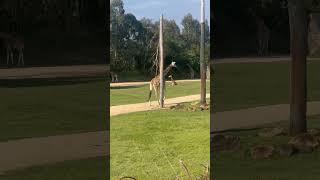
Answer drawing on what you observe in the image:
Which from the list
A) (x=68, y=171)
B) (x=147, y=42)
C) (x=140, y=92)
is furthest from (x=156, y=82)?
(x=68, y=171)

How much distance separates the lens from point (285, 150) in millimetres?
4195

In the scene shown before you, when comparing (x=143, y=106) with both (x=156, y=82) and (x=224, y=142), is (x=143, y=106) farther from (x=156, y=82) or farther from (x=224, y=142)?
(x=224, y=142)

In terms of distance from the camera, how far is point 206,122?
421cm

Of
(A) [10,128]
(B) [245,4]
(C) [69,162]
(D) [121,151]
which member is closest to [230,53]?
(B) [245,4]

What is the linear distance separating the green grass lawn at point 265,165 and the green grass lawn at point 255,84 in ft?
0.71

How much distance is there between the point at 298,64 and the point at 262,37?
1.13 ft

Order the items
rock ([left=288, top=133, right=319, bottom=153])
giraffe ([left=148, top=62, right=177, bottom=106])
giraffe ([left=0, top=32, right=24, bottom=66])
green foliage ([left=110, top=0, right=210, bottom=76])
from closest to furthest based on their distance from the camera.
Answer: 1. giraffe ([left=0, top=32, right=24, bottom=66])
2. green foliage ([left=110, top=0, right=210, bottom=76])
3. giraffe ([left=148, top=62, right=177, bottom=106])
4. rock ([left=288, top=133, right=319, bottom=153])

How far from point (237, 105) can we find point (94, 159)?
1.19 metres

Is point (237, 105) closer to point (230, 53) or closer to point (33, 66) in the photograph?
point (230, 53)

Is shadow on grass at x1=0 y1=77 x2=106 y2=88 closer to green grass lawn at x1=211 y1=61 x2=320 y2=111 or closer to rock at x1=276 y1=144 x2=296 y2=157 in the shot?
green grass lawn at x1=211 y1=61 x2=320 y2=111

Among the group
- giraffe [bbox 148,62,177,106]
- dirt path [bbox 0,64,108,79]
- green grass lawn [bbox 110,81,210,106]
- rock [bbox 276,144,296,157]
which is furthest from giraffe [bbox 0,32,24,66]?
rock [bbox 276,144,296,157]

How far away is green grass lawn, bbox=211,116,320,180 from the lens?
4.21 meters

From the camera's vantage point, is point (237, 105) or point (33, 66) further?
point (237, 105)

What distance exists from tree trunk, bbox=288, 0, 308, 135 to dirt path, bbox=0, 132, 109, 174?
1.47 m
